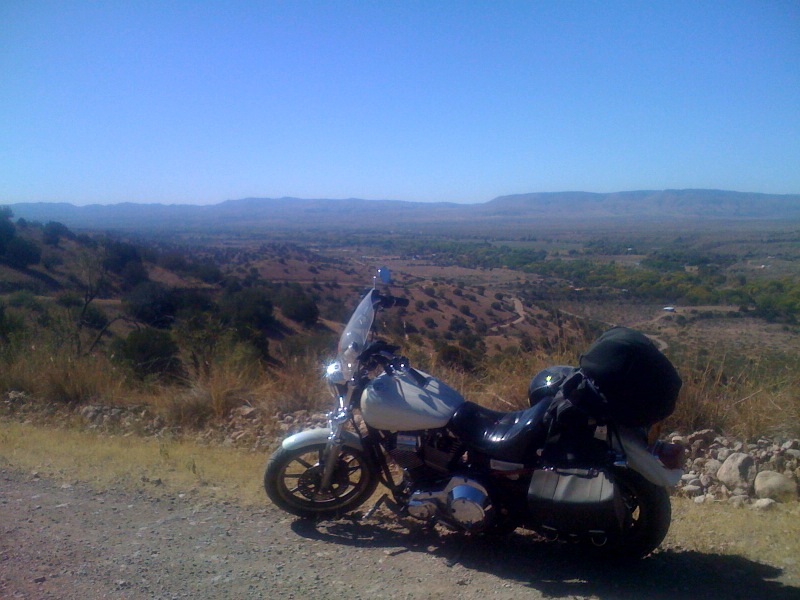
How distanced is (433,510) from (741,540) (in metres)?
1.72

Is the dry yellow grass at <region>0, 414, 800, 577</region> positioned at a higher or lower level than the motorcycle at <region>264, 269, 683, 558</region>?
lower

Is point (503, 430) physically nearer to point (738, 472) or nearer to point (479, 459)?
point (479, 459)

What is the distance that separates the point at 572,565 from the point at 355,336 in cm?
175

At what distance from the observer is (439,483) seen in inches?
143

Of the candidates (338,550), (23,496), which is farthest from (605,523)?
(23,496)

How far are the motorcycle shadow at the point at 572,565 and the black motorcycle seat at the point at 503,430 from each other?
1.87ft

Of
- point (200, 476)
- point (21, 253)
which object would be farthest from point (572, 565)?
point (21, 253)

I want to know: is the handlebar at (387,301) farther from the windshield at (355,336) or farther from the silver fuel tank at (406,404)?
the silver fuel tank at (406,404)

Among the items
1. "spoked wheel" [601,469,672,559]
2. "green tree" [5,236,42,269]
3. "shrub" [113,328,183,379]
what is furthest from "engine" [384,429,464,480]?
"green tree" [5,236,42,269]

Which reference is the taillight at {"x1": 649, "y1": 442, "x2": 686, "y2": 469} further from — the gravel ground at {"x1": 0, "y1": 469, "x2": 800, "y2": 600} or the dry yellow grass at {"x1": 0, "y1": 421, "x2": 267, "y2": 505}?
the dry yellow grass at {"x1": 0, "y1": 421, "x2": 267, "y2": 505}

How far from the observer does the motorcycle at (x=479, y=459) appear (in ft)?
10.6

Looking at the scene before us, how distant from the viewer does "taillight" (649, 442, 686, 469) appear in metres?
3.26

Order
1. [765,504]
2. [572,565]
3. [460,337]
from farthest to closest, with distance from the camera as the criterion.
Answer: [460,337] → [765,504] → [572,565]

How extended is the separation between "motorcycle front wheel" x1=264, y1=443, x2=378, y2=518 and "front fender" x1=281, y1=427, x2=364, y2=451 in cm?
2
